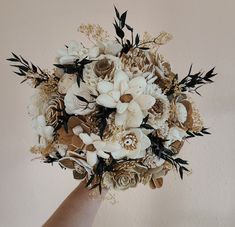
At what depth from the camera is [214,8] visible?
1386 mm

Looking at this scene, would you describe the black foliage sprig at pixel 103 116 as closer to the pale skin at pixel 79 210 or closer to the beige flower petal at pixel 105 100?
the beige flower petal at pixel 105 100

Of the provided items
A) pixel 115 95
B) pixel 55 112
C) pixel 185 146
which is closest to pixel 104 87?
pixel 115 95

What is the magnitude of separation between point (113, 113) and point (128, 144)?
7 centimetres

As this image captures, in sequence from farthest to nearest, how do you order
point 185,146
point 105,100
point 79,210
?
point 185,146 < point 79,210 < point 105,100

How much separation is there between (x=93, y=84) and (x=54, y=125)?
13 cm

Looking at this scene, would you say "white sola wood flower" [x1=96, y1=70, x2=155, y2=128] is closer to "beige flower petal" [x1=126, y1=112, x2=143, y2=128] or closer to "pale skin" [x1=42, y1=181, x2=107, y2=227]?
"beige flower petal" [x1=126, y1=112, x2=143, y2=128]

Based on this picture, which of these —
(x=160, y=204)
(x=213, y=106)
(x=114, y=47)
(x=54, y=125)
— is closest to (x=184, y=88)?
(x=114, y=47)

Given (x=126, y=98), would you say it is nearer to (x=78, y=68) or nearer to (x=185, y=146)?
(x=78, y=68)

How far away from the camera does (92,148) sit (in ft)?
2.57

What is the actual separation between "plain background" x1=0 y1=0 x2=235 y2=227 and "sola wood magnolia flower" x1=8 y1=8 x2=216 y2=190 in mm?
533

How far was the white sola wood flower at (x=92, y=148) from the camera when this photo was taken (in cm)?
77

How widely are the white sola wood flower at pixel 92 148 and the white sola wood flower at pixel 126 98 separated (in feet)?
0.18

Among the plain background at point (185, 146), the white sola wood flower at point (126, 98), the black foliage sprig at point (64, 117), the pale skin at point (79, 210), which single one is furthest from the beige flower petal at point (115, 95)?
the plain background at point (185, 146)

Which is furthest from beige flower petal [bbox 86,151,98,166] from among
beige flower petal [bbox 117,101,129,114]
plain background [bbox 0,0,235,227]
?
plain background [bbox 0,0,235,227]
